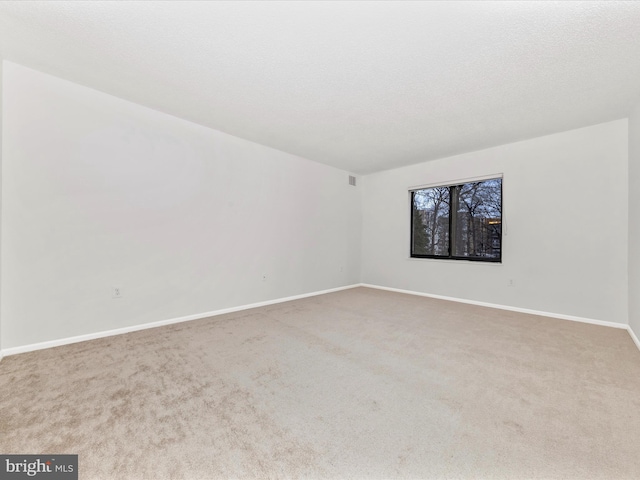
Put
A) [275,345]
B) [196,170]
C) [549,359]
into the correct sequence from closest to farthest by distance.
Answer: [549,359] < [275,345] < [196,170]

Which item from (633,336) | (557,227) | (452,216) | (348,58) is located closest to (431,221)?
(452,216)

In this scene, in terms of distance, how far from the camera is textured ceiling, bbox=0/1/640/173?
1.84 meters

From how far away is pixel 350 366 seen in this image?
2342 millimetres

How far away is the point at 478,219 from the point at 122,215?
541 centimetres

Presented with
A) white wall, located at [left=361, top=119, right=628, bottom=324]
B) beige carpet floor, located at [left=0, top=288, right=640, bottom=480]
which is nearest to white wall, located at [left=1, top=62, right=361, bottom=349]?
beige carpet floor, located at [left=0, top=288, right=640, bottom=480]

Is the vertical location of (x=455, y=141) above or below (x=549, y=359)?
above

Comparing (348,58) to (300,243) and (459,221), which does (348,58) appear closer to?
(300,243)

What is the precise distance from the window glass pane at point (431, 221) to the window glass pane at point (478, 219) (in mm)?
193

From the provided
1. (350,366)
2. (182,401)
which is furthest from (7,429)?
(350,366)

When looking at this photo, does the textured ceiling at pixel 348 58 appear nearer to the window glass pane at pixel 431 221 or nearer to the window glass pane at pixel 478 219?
the window glass pane at pixel 478 219

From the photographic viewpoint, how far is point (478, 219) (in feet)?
15.8

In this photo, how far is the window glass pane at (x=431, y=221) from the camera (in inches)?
208

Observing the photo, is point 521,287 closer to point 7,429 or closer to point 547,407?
point 547,407

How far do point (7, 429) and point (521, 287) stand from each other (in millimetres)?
5579
